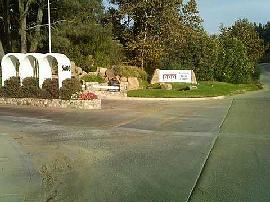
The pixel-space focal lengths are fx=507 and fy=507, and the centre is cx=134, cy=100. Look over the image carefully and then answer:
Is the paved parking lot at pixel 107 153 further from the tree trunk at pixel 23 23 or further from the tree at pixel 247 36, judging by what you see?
the tree at pixel 247 36

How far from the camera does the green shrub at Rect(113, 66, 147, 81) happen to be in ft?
128

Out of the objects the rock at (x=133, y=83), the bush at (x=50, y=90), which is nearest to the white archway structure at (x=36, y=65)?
the bush at (x=50, y=90)

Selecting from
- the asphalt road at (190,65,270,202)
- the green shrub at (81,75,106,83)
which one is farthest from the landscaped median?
the green shrub at (81,75,106,83)

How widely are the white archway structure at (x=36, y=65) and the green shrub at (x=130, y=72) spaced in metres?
13.4

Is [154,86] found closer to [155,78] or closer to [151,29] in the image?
[155,78]

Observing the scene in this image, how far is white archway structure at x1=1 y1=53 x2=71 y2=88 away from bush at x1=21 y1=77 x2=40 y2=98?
1.09 ft

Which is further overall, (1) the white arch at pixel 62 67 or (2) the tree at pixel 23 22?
(2) the tree at pixel 23 22

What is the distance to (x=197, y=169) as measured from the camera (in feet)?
30.8

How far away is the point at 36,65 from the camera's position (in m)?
25.5

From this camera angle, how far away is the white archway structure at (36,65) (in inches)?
923

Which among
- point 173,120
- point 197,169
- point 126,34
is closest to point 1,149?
point 197,169

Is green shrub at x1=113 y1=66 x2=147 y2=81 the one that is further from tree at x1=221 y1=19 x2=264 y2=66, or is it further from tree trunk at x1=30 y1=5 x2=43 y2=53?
tree at x1=221 y1=19 x2=264 y2=66

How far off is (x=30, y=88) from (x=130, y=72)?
1764 centimetres

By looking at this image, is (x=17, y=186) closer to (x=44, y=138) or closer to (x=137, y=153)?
(x=137, y=153)
